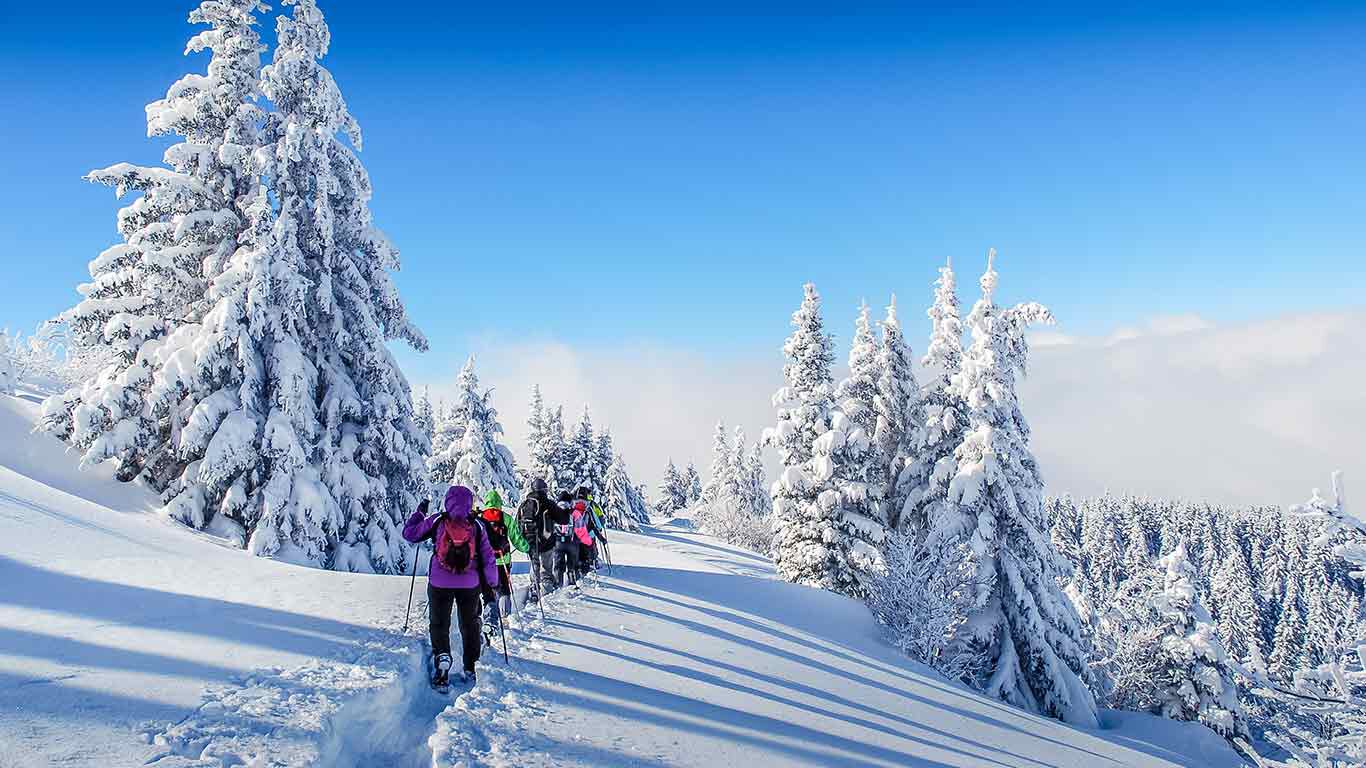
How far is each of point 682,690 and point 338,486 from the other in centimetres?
1151

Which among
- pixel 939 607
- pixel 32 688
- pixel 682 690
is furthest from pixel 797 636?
pixel 32 688

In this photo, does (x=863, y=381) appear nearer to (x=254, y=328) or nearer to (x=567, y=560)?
(x=567, y=560)

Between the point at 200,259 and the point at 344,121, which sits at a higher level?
the point at 344,121

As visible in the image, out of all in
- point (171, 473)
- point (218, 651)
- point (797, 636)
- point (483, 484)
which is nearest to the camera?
point (218, 651)

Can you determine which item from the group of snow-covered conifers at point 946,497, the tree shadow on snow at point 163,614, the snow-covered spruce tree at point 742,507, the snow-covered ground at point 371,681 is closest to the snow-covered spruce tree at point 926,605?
the group of snow-covered conifers at point 946,497

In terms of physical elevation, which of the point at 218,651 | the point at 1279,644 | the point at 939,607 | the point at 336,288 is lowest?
the point at 1279,644

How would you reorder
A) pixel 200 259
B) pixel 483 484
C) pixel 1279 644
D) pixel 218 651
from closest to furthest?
pixel 218 651 < pixel 200 259 < pixel 483 484 < pixel 1279 644

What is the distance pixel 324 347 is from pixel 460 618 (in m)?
12.1

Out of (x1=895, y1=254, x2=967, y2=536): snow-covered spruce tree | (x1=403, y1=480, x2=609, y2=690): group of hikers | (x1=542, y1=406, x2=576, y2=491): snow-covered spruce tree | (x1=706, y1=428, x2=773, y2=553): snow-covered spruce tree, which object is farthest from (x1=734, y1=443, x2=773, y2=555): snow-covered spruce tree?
(x1=403, y1=480, x2=609, y2=690): group of hikers

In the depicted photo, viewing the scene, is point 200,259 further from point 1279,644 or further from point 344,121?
point 1279,644

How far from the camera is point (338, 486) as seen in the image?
15.7 meters

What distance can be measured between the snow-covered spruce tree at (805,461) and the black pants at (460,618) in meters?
17.7

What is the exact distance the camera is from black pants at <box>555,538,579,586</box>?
43.9 ft

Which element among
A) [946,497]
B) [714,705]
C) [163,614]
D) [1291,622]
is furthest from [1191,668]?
[1291,622]
